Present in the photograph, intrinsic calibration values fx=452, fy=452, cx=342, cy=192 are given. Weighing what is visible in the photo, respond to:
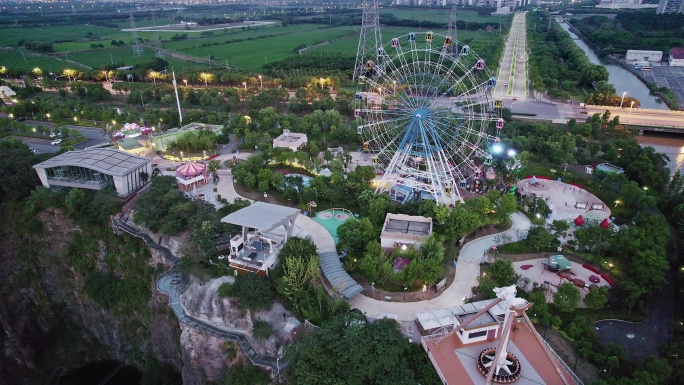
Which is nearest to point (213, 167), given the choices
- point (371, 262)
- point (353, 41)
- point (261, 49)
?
point (371, 262)

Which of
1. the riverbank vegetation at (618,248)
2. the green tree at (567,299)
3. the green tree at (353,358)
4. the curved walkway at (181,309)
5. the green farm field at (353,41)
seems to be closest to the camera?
the green tree at (353,358)

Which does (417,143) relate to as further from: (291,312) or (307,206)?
(291,312)

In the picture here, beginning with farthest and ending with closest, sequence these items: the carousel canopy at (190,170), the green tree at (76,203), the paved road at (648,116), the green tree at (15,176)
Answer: the paved road at (648,116) → the carousel canopy at (190,170) → the green tree at (15,176) → the green tree at (76,203)

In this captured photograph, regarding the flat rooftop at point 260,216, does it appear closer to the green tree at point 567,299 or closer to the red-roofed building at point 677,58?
the green tree at point 567,299

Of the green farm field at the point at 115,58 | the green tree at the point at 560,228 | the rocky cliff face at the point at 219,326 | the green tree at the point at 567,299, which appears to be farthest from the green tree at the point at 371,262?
the green farm field at the point at 115,58

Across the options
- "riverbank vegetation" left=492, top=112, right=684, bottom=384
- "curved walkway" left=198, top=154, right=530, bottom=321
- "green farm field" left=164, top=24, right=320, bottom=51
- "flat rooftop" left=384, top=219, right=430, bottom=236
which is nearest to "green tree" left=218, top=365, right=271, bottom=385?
"curved walkway" left=198, top=154, right=530, bottom=321

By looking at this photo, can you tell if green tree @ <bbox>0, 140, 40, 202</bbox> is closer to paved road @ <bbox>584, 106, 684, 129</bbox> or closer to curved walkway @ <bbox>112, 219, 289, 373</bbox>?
curved walkway @ <bbox>112, 219, 289, 373</bbox>

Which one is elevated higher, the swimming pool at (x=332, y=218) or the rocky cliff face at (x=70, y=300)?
the swimming pool at (x=332, y=218)
